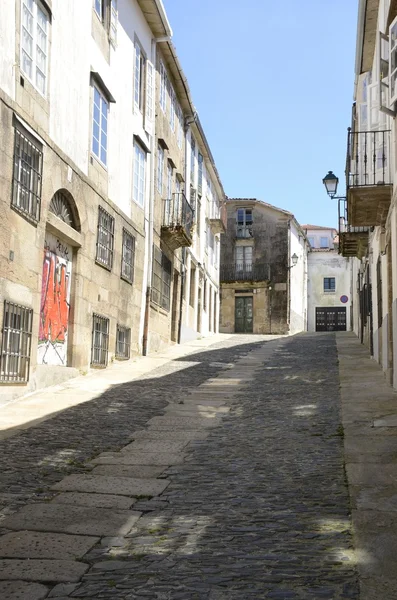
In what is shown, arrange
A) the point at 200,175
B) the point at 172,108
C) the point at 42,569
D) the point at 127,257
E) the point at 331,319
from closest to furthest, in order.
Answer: the point at 42,569, the point at 127,257, the point at 172,108, the point at 200,175, the point at 331,319


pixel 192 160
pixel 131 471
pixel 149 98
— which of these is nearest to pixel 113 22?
pixel 149 98

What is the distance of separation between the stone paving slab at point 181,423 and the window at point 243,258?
31.0 metres

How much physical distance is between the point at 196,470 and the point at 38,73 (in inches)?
281

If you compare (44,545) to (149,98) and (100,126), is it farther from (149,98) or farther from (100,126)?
(149,98)

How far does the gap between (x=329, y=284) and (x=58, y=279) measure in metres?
37.9

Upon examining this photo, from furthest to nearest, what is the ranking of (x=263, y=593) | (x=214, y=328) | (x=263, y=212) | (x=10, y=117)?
(x=263, y=212) < (x=214, y=328) < (x=10, y=117) < (x=263, y=593)

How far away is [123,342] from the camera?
15500 mm

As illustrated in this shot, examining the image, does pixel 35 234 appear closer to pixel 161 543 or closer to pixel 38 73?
pixel 38 73

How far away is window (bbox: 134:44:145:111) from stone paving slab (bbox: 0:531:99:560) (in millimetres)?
13800

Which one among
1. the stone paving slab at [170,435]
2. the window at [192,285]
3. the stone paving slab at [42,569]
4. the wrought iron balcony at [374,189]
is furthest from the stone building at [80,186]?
the stone paving slab at [42,569]

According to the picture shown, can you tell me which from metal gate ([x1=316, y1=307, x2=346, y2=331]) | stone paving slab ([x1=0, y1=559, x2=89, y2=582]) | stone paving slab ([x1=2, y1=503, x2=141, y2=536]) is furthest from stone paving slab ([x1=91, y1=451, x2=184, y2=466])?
metal gate ([x1=316, y1=307, x2=346, y2=331])

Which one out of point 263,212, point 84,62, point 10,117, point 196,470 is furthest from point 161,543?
point 263,212

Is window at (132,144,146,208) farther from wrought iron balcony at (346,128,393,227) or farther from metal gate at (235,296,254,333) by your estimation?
metal gate at (235,296,254,333)

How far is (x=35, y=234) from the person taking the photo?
33.6 feet
